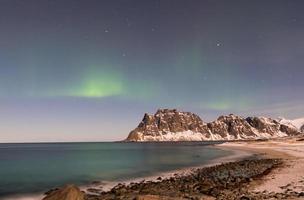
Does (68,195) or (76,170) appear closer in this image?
(68,195)

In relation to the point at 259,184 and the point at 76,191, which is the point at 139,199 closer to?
the point at 76,191

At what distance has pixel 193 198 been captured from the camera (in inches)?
937

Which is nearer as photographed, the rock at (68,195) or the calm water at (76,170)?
the rock at (68,195)

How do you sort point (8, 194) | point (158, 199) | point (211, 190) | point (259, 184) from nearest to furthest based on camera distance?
point (158, 199), point (211, 190), point (259, 184), point (8, 194)

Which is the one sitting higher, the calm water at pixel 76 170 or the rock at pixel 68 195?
the calm water at pixel 76 170

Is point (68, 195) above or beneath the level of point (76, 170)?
beneath

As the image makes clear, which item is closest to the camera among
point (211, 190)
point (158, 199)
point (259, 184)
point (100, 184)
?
point (158, 199)

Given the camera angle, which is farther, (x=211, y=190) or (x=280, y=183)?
(x=280, y=183)

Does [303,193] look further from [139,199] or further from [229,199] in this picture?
[139,199]

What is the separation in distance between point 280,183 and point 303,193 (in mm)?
6826

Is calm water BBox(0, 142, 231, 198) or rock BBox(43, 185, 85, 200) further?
calm water BBox(0, 142, 231, 198)

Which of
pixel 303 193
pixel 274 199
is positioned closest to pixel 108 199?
pixel 274 199

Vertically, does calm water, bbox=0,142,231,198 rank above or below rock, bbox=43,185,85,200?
above

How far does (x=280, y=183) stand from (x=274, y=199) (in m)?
8.98
